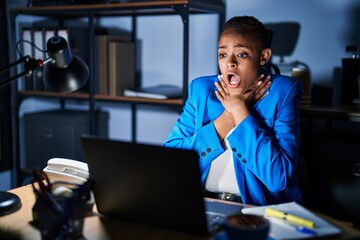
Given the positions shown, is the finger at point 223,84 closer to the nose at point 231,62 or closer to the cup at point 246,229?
the nose at point 231,62

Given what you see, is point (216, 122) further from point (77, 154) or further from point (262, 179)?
point (77, 154)

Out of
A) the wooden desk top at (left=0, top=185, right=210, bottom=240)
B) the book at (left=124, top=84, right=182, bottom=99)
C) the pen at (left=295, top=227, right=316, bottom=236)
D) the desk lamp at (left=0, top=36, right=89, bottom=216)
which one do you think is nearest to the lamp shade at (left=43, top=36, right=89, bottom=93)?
the desk lamp at (left=0, top=36, right=89, bottom=216)

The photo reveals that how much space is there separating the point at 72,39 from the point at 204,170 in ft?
4.89

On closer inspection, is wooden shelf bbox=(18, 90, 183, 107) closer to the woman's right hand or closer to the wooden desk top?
the woman's right hand

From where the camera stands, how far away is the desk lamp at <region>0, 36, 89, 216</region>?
3.86 ft

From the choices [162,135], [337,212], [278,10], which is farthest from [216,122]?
[162,135]

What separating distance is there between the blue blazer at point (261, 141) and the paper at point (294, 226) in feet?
0.82

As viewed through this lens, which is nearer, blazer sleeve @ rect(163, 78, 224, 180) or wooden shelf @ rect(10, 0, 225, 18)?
blazer sleeve @ rect(163, 78, 224, 180)

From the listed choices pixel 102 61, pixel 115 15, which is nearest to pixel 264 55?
pixel 102 61

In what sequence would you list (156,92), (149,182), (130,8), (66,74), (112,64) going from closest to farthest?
(149,182) < (66,74) < (130,8) < (156,92) < (112,64)

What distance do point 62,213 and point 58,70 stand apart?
1.55ft

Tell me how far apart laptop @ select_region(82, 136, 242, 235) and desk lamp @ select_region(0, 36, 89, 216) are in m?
0.28

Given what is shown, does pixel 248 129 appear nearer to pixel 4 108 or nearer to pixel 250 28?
pixel 250 28

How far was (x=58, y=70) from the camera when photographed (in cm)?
126
